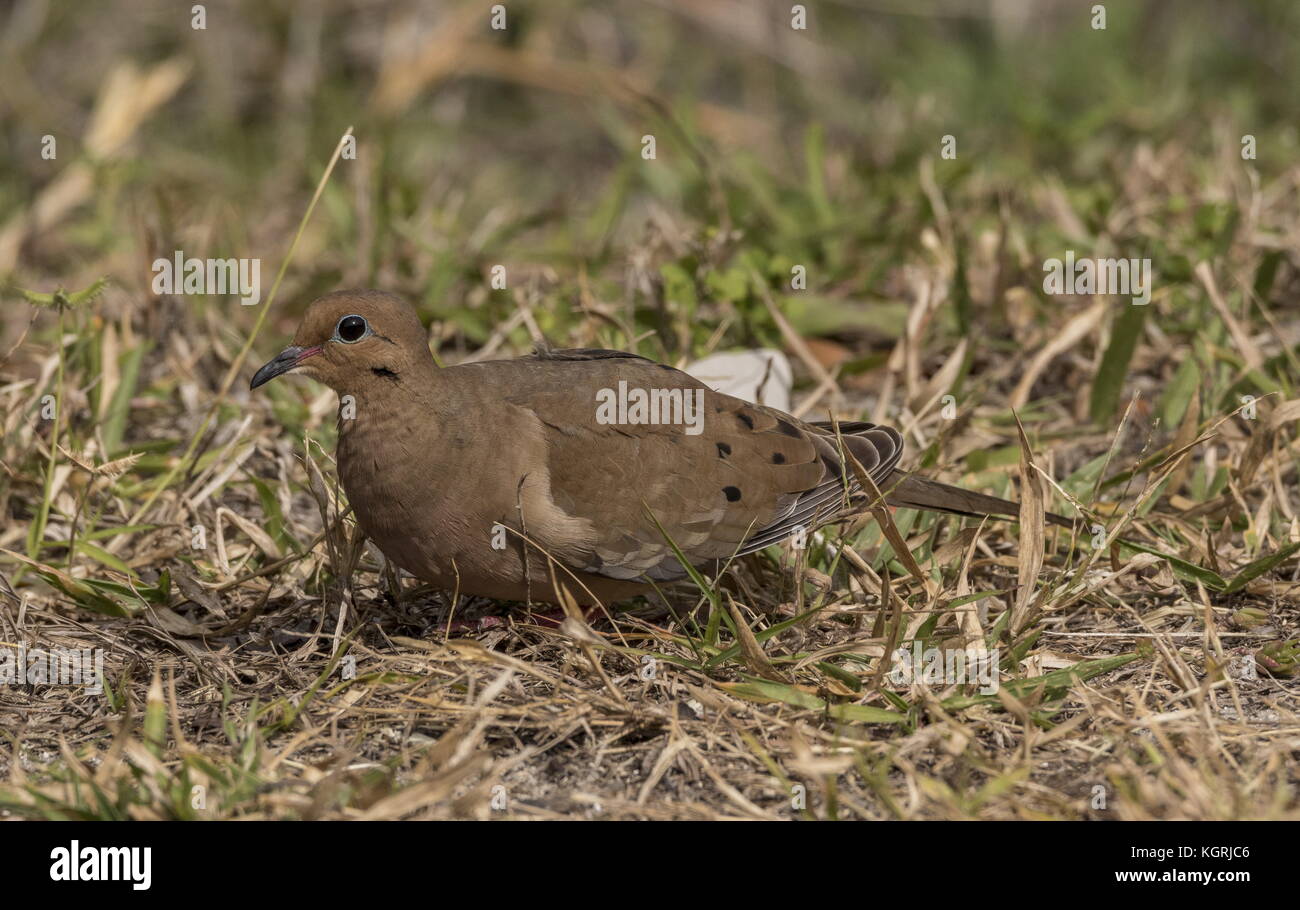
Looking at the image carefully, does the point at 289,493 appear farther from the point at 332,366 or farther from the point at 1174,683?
the point at 1174,683

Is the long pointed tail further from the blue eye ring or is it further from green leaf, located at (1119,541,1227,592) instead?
the blue eye ring

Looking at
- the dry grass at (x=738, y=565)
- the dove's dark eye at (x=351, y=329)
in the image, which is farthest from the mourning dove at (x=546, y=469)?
the dry grass at (x=738, y=565)

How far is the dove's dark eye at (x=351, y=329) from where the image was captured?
3350mm

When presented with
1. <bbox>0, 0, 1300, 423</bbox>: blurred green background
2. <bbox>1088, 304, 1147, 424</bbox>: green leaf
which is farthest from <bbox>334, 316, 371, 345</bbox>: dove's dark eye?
<bbox>1088, 304, 1147, 424</bbox>: green leaf

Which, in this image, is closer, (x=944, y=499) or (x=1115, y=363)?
(x=944, y=499)

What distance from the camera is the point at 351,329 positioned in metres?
3.37

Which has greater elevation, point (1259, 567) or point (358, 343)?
point (358, 343)

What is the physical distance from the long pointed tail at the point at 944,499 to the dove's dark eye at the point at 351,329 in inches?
51.5

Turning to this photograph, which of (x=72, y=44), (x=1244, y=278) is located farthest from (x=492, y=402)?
(x=72, y=44)

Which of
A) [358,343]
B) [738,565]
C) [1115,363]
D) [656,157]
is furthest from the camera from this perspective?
[656,157]

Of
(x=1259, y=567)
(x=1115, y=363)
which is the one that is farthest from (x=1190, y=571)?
(x=1115, y=363)

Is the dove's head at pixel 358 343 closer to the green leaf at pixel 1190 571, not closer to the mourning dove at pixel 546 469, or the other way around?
the mourning dove at pixel 546 469

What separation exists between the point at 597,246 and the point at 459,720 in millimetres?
3103

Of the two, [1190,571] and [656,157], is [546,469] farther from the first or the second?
[656,157]
